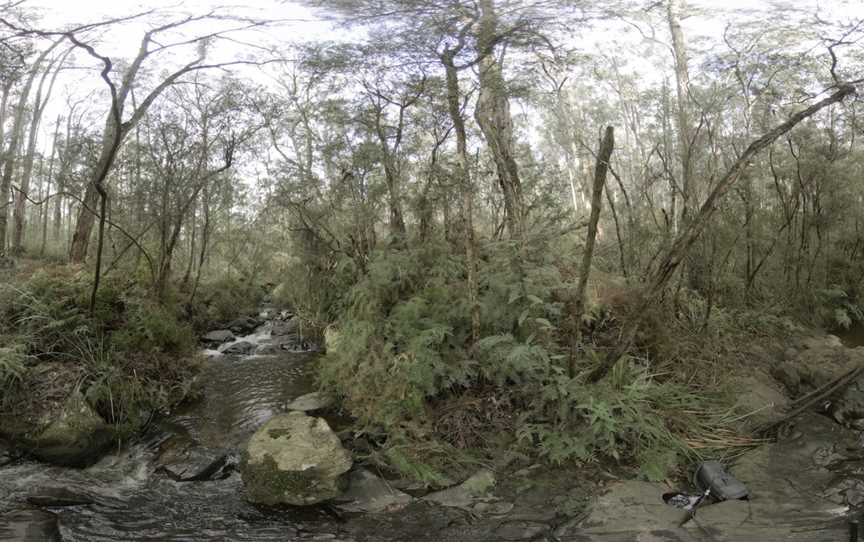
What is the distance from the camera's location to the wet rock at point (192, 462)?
200 inches

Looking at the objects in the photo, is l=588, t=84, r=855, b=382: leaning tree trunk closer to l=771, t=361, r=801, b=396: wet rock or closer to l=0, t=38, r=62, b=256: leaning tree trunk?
l=771, t=361, r=801, b=396: wet rock

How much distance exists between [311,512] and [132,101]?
9.50 m

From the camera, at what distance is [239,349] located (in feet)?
32.1

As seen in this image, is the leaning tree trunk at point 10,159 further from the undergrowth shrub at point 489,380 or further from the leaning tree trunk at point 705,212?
the leaning tree trunk at point 705,212

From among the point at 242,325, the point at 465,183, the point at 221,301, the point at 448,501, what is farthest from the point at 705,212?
the point at 221,301

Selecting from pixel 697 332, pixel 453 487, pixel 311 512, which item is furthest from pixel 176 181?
pixel 697 332

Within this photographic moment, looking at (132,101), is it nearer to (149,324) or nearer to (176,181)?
(176,181)

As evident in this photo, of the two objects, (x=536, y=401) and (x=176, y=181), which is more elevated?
(x=176, y=181)

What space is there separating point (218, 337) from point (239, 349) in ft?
3.32

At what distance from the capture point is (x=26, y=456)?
5.28m

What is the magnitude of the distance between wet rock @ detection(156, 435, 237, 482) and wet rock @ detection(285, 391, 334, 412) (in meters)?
1.21

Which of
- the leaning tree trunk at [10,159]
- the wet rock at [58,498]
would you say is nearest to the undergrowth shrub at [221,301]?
the leaning tree trunk at [10,159]

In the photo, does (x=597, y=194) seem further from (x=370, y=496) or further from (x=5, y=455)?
(x=5, y=455)

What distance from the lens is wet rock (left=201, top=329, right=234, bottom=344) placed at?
10.3 meters
